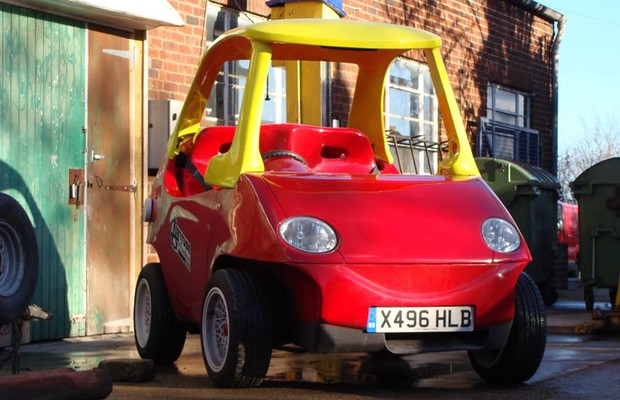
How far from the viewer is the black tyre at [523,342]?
21.5ft

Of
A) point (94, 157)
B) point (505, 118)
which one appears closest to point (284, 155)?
point (94, 157)

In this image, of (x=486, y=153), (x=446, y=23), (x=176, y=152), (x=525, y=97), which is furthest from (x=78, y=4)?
(x=525, y=97)

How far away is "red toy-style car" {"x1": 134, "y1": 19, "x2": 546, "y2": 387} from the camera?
6.10m

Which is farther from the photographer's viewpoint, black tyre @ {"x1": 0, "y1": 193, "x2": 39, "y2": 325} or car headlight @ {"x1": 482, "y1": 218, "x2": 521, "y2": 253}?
black tyre @ {"x1": 0, "y1": 193, "x2": 39, "y2": 325}

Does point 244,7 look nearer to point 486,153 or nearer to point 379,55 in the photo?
point 379,55

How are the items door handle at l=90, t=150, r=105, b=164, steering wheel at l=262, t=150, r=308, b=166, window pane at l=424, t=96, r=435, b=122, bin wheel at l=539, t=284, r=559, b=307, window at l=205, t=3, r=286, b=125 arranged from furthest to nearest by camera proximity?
window pane at l=424, t=96, r=435, b=122 < bin wheel at l=539, t=284, r=559, b=307 < window at l=205, t=3, r=286, b=125 < door handle at l=90, t=150, r=105, b=164 < steering wheel at l=262, t=150, r=308, b=166

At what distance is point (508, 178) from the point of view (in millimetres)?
14367

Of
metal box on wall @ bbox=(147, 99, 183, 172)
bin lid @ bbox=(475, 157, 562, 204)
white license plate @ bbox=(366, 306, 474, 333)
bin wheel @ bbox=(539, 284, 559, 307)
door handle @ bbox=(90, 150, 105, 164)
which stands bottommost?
bin wheel @ bbox=(539, 284, 559, 307)

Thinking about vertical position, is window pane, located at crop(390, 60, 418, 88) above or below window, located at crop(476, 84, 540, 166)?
above

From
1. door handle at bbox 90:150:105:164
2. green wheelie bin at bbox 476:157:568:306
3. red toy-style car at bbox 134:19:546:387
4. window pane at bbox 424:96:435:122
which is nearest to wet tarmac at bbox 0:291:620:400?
red toy-style car at bbox 134:19:546:387

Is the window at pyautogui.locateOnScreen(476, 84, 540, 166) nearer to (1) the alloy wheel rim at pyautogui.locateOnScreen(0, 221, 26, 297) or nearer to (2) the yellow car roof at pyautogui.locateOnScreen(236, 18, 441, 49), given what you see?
(2) the yellow car roof at pyautogui.locateOnScreen(236, 18, 441, 49)

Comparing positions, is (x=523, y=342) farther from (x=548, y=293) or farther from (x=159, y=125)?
(x=548, y=293)

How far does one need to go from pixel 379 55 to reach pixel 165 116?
277 cm

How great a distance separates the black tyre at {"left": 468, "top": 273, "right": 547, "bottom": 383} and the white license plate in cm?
41
